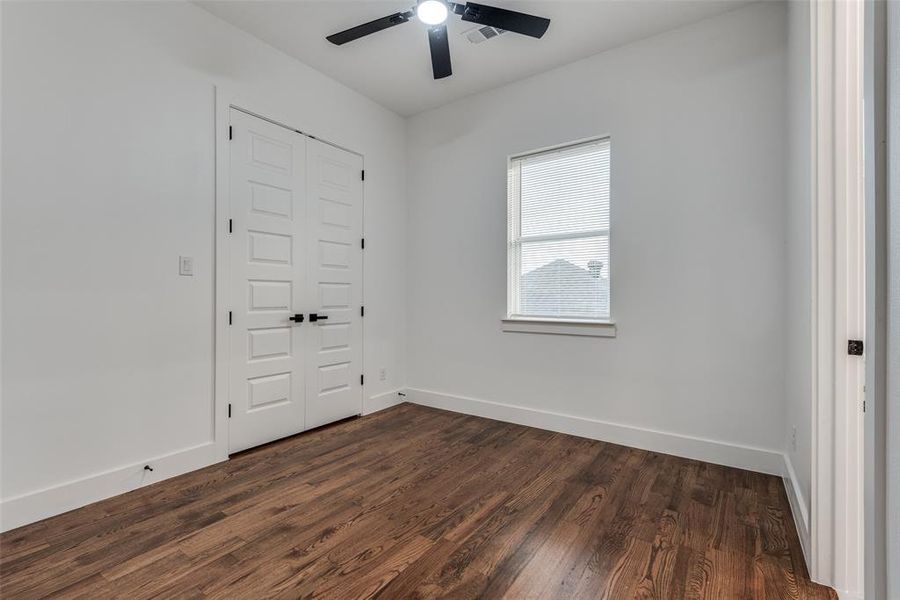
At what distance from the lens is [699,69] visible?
286cm

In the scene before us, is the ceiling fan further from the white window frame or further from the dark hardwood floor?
the dark hardwood floor

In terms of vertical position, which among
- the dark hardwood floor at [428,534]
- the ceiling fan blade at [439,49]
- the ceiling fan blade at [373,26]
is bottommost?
the dark hardwood floor at [428,534]

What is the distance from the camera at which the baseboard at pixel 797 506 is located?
1.76 meters

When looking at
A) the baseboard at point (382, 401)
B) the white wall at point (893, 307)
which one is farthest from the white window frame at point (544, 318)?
the white wall at point (893, 307)

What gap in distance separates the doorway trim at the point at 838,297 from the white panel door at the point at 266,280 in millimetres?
3199

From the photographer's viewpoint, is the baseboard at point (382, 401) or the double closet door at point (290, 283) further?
the baseboard at point (382, 401)

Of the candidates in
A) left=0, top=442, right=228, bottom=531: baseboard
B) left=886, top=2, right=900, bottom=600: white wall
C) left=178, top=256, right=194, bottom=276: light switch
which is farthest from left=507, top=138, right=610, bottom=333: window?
left=886, top=2, right=900, bottom=600: white wall

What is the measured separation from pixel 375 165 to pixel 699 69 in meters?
2.79

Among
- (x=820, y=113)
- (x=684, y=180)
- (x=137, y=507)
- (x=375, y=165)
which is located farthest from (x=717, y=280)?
(x=137, y=507)

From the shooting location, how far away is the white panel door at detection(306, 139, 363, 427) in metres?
3.48

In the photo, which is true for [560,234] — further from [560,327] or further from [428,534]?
[428,534]

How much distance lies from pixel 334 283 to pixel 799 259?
322 cm

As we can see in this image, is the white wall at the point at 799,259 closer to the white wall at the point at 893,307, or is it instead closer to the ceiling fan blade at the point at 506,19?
the ceiling fan blade at the point at 506,19

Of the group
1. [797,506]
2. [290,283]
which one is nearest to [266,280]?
[290,283]
